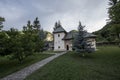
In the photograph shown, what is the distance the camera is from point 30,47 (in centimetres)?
2180

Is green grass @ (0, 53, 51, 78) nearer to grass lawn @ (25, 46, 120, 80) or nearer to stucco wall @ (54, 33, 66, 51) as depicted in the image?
grass lawn @ (25, 46, 120, 80)

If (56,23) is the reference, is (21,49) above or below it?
below

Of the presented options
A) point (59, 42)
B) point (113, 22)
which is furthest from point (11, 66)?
point (59, 42)

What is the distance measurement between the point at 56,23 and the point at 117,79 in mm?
79148

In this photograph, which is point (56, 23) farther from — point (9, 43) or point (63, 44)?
point (9, 43)

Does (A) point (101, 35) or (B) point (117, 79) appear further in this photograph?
(A) point (101, 35)

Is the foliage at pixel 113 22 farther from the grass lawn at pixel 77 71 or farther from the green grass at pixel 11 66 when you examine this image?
the green grass at pixel 11 66

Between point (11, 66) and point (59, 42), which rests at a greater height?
point (59, 42)

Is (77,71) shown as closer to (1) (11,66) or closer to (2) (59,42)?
(1) (11,66)

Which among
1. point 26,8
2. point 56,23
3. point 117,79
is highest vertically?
point 56,23

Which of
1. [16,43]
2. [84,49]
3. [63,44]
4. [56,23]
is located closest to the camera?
[16,43]

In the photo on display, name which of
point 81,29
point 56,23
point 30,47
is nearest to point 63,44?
point 81,29

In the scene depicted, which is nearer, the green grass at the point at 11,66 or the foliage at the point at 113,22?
the green grass at the point at 11,66

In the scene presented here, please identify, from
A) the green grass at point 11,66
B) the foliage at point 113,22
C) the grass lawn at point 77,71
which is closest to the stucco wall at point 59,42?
the foliage at point 113,22
